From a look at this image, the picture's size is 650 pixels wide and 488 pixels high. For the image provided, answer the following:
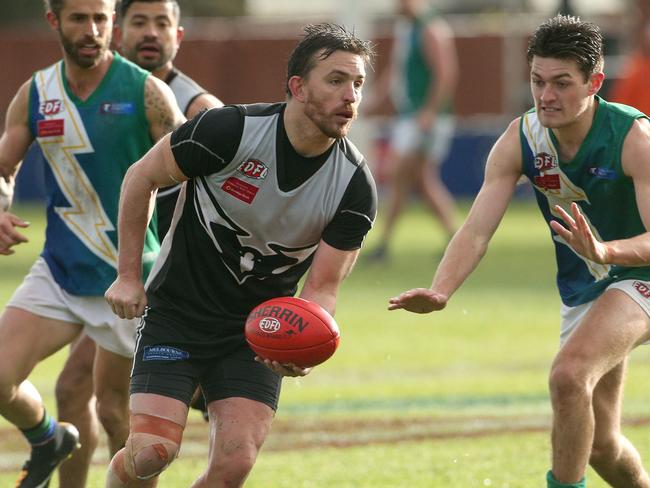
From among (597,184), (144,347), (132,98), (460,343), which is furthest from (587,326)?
(460,343)

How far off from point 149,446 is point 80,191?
1.63 metres

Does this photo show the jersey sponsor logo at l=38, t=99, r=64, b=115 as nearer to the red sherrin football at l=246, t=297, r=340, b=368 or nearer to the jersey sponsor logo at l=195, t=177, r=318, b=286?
the jersey sponsor logo at l=195, t=177, r=318, b=286

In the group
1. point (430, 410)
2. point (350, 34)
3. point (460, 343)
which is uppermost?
point (350, 34)

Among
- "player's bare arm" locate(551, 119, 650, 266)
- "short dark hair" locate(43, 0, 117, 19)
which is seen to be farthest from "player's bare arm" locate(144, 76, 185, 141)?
"player's bare arm" locate(551, 119, 650, 266)

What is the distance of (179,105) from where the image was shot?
7223mm

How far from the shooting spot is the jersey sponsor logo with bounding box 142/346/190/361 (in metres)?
5.88

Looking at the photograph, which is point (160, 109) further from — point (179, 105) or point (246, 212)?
point (246, 212)

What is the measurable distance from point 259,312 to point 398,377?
510 cm

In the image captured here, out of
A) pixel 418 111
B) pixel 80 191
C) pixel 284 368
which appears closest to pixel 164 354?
pixel 284 368

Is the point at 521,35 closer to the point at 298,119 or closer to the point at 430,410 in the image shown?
the point at 430,410

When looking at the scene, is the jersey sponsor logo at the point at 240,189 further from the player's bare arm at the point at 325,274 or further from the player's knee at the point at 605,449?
the player's knee at the point at 605,449

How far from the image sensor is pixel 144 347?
595cm

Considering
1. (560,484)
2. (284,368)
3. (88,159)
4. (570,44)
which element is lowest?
(560,484)

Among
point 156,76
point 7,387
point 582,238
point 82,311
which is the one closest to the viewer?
point 582,238
